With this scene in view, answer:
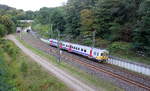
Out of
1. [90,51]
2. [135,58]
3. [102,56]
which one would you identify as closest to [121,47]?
[135,58]

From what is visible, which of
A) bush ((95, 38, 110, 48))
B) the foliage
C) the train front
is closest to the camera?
the foliage

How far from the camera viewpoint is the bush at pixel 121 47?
32.0m

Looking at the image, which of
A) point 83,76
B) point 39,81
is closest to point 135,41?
point 83,76

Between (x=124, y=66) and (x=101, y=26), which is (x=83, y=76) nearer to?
(x=124, y=66)

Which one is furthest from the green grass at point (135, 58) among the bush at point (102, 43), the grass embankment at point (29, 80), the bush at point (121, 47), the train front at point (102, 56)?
the grass embankment at point (29, 80)

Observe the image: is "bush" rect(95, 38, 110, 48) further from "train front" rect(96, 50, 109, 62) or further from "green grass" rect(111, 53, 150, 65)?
"train front" rect(96, 50, 109, 62)

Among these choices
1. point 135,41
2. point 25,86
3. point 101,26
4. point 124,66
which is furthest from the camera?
point 101,26

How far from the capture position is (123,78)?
2111 centimetres

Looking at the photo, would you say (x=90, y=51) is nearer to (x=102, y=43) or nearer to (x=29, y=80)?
(x=102, y=43)

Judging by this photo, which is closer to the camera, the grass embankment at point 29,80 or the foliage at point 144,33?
the grass embankment at point 29,80

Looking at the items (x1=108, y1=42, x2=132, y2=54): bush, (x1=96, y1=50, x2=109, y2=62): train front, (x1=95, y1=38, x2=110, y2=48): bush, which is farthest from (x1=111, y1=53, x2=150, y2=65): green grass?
(x1=95, y1=38, x2=110, y2=48): bush

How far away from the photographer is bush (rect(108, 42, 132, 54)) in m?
32.0

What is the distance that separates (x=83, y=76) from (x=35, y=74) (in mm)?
6259

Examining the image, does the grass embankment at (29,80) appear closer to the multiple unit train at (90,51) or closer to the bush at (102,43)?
the multiple unit train at (90,51)
